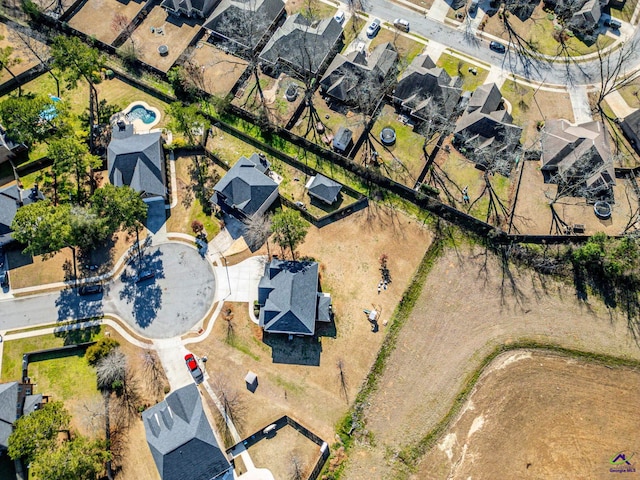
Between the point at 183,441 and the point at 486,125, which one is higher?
the point at 486,125

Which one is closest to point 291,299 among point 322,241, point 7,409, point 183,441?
point 322,241

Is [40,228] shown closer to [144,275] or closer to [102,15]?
[144,275]

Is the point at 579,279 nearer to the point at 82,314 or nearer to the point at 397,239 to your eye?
the point at 397,239

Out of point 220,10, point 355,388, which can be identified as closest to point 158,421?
point 355,388

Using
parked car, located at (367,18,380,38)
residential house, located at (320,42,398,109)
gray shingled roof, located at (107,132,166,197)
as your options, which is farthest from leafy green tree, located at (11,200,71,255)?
parked car, located at (367,18,380,38)

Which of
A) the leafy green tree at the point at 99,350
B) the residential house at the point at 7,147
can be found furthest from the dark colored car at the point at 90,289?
the residential house at the point at 7,147

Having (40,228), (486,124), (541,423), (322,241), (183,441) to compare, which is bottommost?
(183,441)
